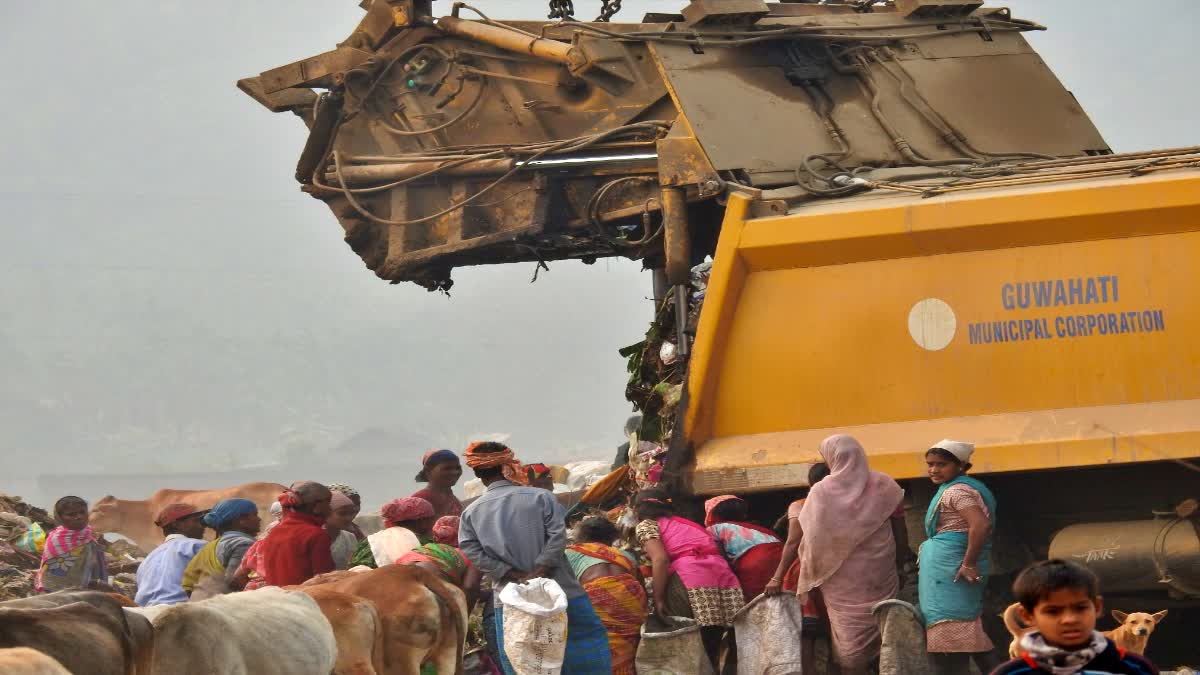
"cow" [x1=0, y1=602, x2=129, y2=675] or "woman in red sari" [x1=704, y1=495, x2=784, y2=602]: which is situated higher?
"woman in red sari" [x1=704, y1=495, x2=784, y2=602]

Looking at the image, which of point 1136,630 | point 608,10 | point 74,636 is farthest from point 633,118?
point 74,636

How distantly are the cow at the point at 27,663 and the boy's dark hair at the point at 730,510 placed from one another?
13.2 ft

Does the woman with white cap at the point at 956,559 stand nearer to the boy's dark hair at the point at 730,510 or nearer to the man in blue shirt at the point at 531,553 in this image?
the boy's dark hair at the point at 730,510

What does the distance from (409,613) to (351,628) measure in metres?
0.35

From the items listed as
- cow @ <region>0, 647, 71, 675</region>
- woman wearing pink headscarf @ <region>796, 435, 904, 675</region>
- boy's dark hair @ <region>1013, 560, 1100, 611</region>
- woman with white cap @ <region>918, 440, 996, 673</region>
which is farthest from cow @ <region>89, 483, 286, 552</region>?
boy's dark hair @ <region>1013, 560, 1100, 611</region>

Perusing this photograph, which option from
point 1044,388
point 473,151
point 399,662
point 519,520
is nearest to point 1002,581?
point 1044,388

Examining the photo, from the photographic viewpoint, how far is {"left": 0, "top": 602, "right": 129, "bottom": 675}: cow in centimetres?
392

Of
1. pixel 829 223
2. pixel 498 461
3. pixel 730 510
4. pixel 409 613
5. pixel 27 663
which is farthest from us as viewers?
pixel 730 510

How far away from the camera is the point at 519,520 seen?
258 inches

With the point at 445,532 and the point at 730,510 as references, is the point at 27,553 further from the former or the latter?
the point at 730,510

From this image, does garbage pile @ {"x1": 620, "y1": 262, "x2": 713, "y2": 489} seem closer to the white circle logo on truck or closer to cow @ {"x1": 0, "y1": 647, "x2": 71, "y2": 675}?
the white circle logo on truck

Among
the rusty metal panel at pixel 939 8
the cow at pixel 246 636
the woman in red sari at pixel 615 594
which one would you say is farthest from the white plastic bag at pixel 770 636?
the rusty metal panel at pixel 939 8

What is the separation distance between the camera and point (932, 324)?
696 centimetres

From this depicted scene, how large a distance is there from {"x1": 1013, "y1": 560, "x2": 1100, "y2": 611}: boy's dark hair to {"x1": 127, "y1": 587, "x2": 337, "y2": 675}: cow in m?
2.29
